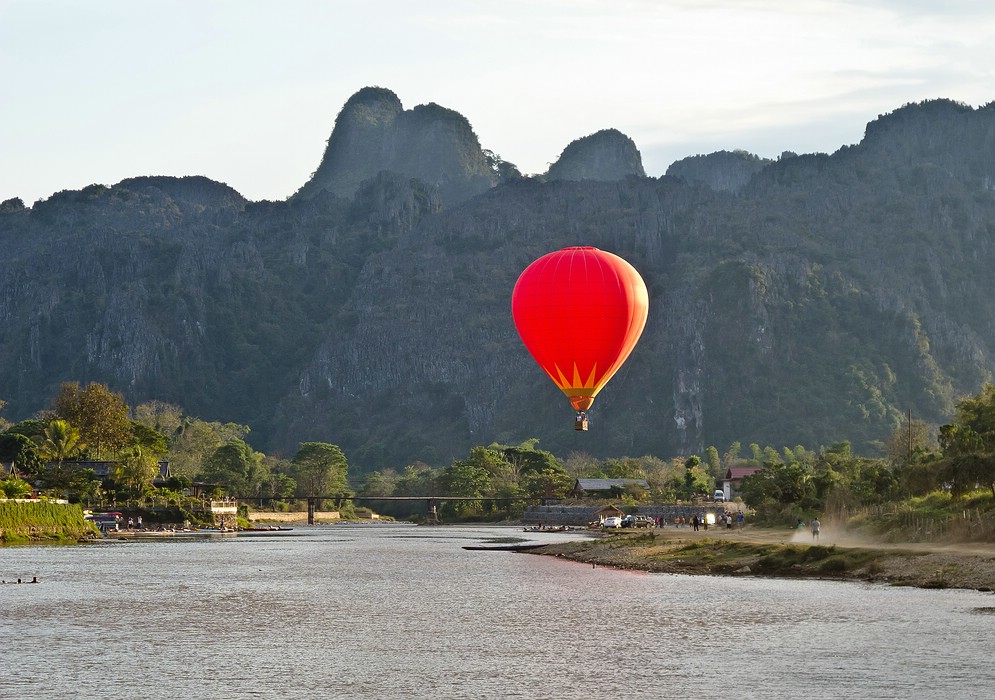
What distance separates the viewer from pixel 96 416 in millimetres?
191000

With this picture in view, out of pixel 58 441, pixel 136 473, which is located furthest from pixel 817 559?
pixel 136 473

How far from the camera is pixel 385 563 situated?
11981cm

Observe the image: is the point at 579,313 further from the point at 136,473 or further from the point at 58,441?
the point at 136,473

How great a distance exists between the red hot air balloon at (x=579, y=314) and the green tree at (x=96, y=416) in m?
93.6

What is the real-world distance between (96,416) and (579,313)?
331ft

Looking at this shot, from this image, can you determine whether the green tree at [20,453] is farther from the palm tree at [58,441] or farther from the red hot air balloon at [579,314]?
the red hot air balloon at [579,314]

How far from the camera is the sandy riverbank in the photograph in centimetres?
7225

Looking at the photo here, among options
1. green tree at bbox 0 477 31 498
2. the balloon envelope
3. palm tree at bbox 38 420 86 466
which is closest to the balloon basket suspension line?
the balloon envelope

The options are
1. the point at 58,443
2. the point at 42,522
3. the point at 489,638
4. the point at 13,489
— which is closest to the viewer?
the point at 489,638

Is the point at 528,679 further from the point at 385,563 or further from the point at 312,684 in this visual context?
the point at 385,563

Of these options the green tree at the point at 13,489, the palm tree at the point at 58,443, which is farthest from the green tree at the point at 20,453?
the green tree at the point at 13,489

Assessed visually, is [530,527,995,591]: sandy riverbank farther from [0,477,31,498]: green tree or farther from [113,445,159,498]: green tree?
[113,445,159,498]: green tree

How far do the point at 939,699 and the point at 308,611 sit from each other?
38.8 metres

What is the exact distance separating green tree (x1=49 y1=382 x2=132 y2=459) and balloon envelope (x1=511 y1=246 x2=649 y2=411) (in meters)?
93.6
